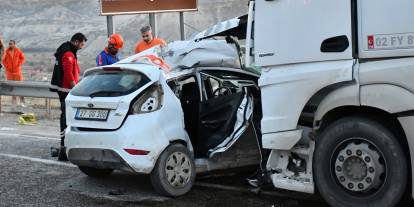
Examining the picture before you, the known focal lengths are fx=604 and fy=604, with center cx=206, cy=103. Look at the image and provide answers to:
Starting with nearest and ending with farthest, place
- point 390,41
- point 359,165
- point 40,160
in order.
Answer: point 390,41
point 359,165
point 40,160

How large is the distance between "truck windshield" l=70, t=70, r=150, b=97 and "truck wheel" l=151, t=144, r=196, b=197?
30.2 inches

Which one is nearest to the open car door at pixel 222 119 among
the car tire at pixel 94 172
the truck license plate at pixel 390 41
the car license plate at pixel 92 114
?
the car license plate at pixel 92 114

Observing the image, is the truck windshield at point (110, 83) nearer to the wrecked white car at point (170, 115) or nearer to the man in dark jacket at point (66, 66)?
the wrecked white car at point (170, 115)

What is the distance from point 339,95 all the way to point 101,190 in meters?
2.94

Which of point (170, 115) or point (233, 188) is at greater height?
point (170, 115)

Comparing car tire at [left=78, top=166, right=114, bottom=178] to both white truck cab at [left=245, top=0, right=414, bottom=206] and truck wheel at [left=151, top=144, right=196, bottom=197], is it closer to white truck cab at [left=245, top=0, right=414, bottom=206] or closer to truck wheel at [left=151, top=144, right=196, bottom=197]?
Result: truck wheel at [left=151, top=144, right=196, bottom=197]

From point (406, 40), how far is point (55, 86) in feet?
18.8

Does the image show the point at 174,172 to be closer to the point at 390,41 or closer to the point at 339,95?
the point at 339,95

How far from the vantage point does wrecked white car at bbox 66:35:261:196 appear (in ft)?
20.2

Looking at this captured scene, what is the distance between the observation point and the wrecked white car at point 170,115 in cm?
616

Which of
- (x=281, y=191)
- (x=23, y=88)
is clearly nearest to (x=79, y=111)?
(x=281, y=191)

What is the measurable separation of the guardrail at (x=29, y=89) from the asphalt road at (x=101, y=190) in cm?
455

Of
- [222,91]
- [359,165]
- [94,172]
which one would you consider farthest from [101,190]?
[359,165]

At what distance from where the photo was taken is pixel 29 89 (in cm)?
1338
